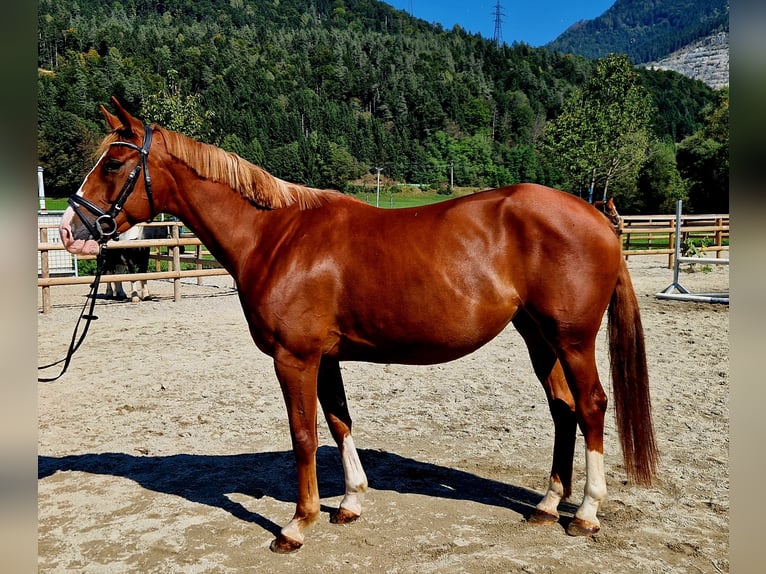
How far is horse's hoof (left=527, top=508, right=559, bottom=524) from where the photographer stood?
306 centimetres

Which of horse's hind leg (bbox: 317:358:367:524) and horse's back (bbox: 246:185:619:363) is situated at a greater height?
horse's back (bbox: 246:185:619:363)

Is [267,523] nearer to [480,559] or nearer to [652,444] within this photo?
[480,559]

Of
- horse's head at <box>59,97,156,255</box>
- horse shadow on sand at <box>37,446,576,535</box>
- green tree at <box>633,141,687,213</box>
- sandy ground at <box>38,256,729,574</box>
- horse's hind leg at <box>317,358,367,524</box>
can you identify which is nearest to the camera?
sandy ground at <box>38,256,729,574</box>

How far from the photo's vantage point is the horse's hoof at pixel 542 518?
120 inches

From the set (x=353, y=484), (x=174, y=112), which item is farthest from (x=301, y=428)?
(x=174, y=112)

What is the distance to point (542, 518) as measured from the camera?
3072 mm

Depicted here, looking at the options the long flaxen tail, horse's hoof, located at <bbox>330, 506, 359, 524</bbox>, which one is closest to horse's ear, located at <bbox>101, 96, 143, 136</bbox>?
horse's hoof, located at <bbox>330, 506, 359, 524</bbox>

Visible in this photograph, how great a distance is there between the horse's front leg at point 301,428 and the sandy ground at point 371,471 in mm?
110

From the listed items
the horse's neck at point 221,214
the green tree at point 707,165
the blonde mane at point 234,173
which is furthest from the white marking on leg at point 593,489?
the green tree at point 707,165

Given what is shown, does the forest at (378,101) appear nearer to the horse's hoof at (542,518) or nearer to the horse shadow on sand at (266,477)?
the horse shadow on sand at (266,477)

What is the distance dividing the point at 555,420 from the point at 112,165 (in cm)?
288

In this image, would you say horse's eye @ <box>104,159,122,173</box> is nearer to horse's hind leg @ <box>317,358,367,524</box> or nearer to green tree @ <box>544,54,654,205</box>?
horse's hind leg @ <box>317,358,367,524</box>

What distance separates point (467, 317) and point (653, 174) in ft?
170
